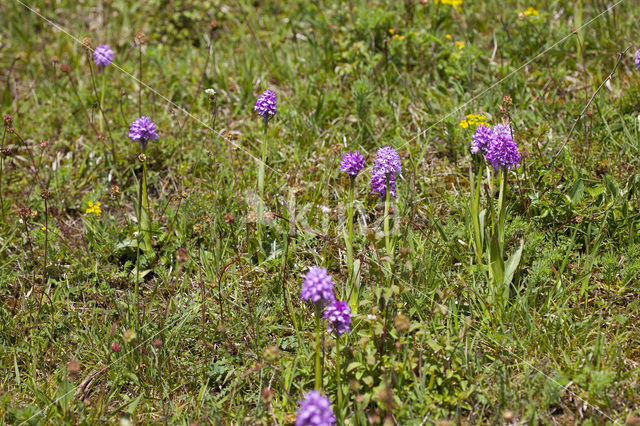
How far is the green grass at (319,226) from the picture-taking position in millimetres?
2166

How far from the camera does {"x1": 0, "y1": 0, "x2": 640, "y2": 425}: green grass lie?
A: 2.17 metres

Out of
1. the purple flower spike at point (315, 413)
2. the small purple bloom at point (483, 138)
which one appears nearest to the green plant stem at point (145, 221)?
the purple flower spike at point (315, 413)

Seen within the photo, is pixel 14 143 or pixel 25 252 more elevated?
pixel 14 143

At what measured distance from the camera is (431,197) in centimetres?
307

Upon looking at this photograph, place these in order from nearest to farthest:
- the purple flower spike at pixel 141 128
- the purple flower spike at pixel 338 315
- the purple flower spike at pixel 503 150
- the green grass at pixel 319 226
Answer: the purple flower spike at pixel 338 315 < the green grass at pixel 319 226 < the purple flower spike at pixel 503 150 < the purple flower spike at pixel 141 128

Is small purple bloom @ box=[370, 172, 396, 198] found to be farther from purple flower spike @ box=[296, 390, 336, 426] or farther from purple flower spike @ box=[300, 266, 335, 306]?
purple flower spike @ box=[296, 390, 336, 426]

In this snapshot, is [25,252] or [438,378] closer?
[438,378]

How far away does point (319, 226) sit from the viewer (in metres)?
2.99

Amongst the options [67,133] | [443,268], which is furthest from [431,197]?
[67,133]

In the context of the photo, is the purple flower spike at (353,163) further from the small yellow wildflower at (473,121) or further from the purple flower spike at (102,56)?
the purple flower spike at (102,56)

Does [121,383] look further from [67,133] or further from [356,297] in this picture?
[67,133]

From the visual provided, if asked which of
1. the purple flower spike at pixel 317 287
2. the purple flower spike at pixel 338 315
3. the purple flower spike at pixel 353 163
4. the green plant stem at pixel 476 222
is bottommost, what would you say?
the purple flower spike at pixel 338 315

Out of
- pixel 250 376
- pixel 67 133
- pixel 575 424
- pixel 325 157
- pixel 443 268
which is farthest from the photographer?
pixel 67 133

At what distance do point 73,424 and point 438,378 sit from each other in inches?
55.1
